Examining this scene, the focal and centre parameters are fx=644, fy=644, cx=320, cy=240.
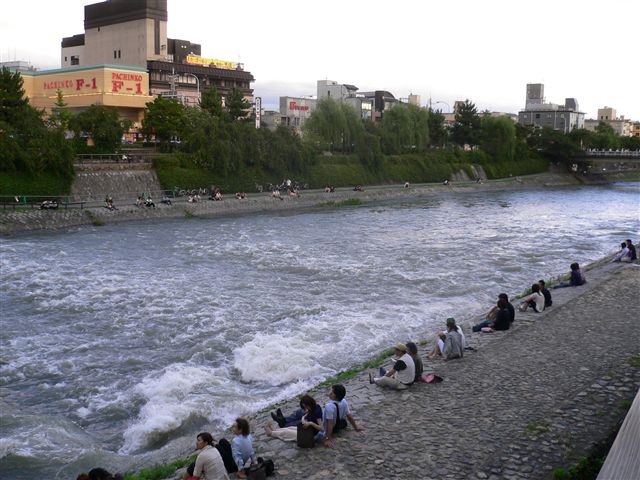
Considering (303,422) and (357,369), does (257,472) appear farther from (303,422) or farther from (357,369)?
(357,369)

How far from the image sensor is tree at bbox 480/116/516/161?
9400 cm

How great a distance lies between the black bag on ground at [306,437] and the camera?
9.87 m

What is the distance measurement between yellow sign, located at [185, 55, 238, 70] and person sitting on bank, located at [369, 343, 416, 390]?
7921cm

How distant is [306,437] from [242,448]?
1.06 m

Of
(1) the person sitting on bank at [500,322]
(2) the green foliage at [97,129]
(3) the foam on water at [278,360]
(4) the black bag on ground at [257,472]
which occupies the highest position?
(2) the green foliage at [97,129]

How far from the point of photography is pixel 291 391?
14.3 m

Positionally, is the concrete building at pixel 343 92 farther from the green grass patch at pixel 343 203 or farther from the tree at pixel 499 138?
the green grass patch at pixel 343 203

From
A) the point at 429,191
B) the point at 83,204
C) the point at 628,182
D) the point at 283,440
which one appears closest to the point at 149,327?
the point at 283,440

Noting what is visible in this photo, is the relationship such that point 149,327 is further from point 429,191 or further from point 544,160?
point 544,160

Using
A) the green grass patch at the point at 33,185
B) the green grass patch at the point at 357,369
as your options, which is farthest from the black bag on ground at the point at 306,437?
the green grass patch at the point at 33,185

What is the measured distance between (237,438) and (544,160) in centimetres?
9877

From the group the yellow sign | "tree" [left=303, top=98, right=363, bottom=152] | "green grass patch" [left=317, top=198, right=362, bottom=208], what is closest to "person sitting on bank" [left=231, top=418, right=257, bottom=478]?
"green grass patch" [left=317, top=198, right=362, bottom=208]

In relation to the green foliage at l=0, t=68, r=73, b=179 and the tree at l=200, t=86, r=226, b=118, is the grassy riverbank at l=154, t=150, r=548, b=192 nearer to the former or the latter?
the tree at l=200, t=86, r=226, b=118

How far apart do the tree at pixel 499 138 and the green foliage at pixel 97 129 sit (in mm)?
58227
